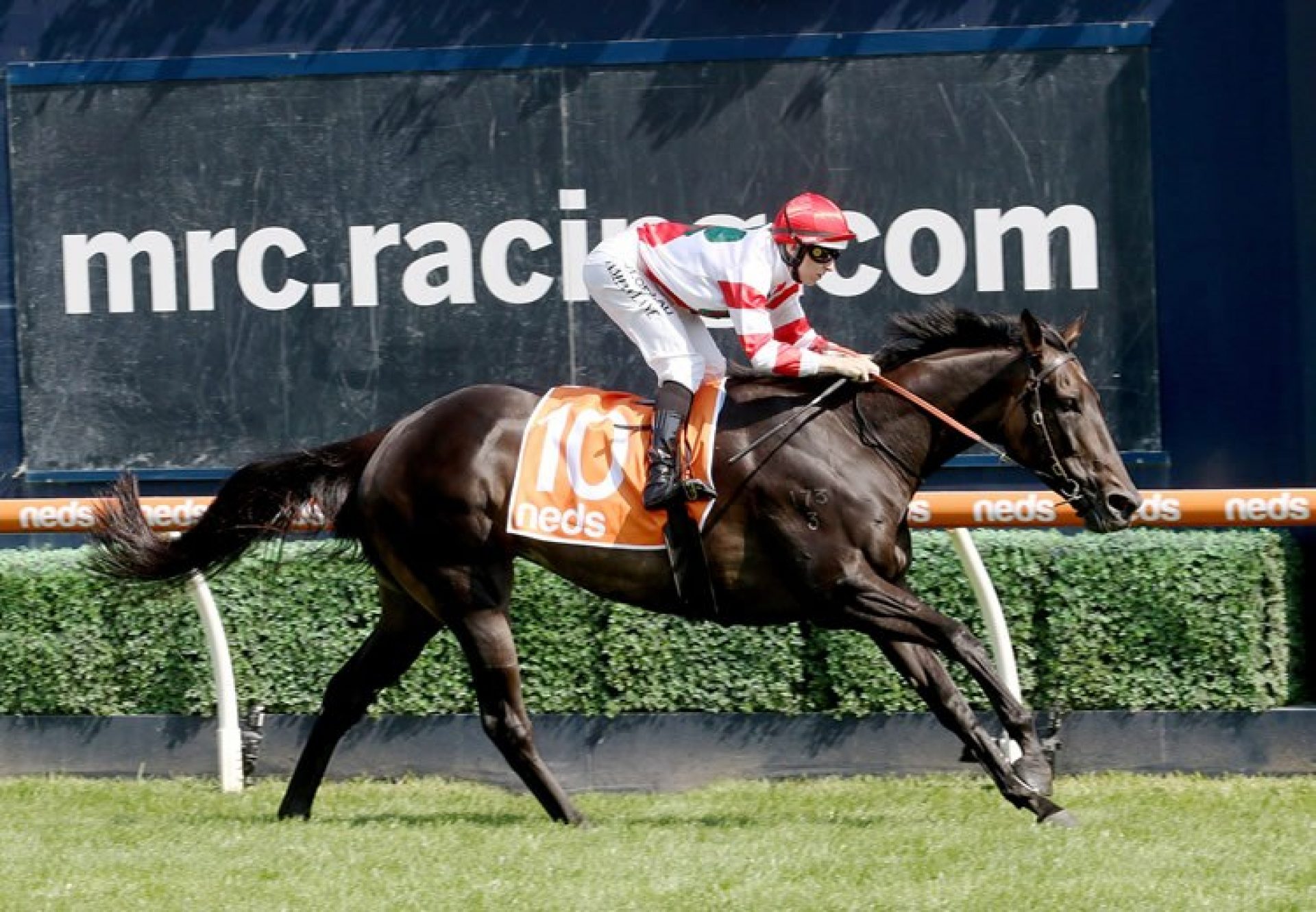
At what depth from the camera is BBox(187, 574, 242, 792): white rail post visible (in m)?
6.84

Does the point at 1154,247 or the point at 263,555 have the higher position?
the point at 1154,247

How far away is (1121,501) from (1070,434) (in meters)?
0.25

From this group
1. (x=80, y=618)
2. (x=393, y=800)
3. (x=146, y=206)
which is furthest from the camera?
(x=146, y=206)

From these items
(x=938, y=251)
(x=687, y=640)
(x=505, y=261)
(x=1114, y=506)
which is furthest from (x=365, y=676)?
(x=938, y=251)

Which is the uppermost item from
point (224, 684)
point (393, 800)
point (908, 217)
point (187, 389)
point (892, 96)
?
point (892, 96)

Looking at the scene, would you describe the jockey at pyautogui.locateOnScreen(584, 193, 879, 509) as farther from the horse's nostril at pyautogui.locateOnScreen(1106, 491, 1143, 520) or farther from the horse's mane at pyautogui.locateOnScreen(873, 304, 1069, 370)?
the horse's nostril at pyautogui.locateOnScreen(1106, 491, 1143, 520)

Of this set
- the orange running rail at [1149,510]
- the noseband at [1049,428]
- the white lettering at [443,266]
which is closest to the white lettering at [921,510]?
the orange running rail at [1149,510]

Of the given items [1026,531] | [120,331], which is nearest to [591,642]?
[1026,531]

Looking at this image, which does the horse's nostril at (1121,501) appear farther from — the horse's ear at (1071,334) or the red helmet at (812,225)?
the red helmet at (812,225)

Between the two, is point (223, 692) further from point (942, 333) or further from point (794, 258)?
point (942, 333)

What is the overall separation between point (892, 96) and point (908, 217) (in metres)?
0.46

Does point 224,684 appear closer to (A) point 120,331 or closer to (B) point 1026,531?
(A) point 120,331

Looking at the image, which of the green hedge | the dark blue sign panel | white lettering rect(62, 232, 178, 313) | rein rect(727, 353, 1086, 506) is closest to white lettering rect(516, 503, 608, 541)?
rein rect(727, 353, 1086, 506)

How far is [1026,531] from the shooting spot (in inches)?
285
